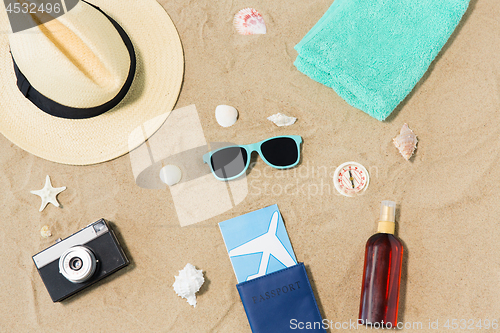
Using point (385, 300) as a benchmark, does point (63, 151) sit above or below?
above

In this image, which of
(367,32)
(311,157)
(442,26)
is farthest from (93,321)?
(442,26)

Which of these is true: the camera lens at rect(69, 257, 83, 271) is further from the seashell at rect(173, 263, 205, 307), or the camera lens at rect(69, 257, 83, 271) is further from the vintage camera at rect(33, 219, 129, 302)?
the seashell at rect(173, 263, 205, 307)

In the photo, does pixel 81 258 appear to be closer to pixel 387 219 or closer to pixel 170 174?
pixel 170 174

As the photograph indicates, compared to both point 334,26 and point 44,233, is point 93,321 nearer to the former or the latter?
point 44,233

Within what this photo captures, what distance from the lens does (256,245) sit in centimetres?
110

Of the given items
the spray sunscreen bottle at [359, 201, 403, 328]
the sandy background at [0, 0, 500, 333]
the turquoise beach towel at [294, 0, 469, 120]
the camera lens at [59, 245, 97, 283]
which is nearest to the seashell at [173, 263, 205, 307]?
the sandy background at [0, 0, 500, 333]

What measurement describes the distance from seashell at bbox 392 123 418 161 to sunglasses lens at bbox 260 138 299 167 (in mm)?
368

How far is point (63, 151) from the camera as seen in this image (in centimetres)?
103

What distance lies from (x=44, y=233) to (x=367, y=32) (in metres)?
Answer: 1.31

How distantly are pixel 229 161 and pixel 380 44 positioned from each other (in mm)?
653

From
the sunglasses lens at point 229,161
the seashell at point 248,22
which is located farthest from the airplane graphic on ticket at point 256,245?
the seashell at point 248,22

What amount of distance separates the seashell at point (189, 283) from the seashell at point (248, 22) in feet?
2.83

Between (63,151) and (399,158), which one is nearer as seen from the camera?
(63,151)

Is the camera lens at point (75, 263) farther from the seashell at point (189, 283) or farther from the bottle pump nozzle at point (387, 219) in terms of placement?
the bottle pump nozzle at point (387, 219)
